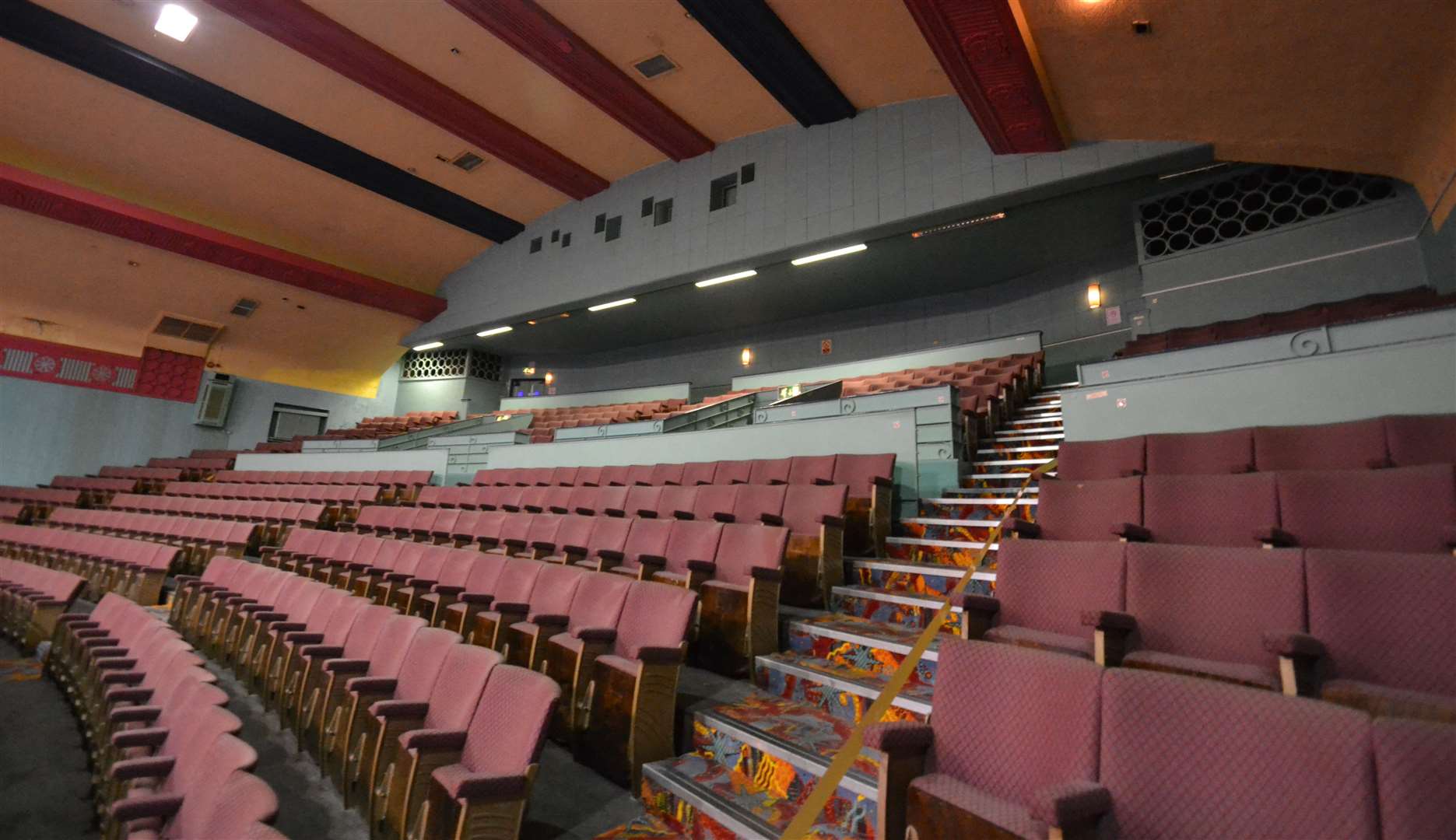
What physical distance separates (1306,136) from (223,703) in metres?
2.18

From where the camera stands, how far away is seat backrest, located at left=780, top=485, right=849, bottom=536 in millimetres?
1033

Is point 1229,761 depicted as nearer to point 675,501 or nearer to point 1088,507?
point 1088,507

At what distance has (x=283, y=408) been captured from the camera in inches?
155

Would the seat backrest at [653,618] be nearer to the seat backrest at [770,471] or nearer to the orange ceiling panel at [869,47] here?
the seat backrest at [770,471]

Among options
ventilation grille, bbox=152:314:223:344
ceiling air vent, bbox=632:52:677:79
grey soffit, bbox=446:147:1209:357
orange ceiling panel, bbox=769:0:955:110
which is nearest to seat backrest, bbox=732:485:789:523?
grey soffit, bbox=446:147:1209:357

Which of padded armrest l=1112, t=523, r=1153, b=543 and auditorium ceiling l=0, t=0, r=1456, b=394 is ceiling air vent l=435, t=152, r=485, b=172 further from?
padded armrest l=1112, t=523, r=1153, b=543

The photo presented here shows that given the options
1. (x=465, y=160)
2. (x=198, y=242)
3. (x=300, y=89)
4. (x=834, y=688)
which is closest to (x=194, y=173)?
(x=198, y=242)

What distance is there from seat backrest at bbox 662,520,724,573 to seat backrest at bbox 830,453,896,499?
293 mm

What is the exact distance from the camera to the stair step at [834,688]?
618mm

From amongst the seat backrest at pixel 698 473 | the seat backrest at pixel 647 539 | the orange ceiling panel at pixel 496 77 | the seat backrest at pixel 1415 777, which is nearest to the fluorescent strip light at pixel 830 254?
the orange ceiling panel at pixel 496 77

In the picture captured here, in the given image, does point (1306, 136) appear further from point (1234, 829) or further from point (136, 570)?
point (136, 570)

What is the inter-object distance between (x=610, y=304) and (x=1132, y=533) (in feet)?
8.49

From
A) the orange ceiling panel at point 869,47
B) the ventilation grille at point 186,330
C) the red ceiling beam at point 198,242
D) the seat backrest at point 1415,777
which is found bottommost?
the seat backrest at point 1415,777

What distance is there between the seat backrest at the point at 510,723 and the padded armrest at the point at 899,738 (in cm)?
24
